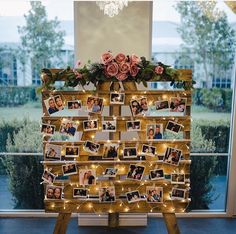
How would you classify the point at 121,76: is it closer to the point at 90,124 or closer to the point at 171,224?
the point at 90,124

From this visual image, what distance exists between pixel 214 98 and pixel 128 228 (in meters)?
1.80

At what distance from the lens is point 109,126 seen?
3082mm

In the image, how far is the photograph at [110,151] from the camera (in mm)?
3105

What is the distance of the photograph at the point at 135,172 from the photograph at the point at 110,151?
0.19 meters

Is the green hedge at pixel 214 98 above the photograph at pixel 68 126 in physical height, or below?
above

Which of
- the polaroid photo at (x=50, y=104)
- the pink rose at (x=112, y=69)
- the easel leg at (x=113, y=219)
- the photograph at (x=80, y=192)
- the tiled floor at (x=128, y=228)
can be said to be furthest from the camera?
the tiled floor at (x=128, y=228)

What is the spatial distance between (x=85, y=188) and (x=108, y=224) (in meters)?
0.83

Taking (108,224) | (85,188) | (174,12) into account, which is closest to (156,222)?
(108,224)

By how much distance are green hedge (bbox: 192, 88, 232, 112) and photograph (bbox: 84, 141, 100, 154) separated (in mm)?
1458

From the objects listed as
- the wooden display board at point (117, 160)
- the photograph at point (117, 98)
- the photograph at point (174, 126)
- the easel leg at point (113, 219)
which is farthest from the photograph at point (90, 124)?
the easel leg at point (113, 219)

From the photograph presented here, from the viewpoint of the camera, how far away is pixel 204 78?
3.88 meters

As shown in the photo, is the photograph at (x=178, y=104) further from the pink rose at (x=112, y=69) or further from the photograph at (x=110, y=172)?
the photograph at (x=110, y=172)

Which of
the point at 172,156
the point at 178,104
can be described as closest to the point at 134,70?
the point at 178,104

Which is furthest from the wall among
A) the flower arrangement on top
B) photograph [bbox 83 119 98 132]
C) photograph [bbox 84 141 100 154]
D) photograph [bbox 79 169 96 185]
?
photograph [bbox 79 169 96 185]
